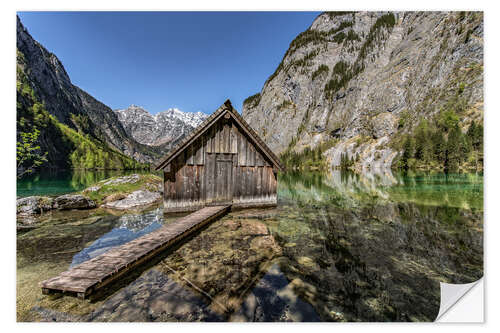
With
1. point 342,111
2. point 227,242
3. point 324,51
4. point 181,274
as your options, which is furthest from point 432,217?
point 324,51

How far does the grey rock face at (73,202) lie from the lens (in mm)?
10916

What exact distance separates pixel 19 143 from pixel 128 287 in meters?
5.90

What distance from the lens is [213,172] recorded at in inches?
405

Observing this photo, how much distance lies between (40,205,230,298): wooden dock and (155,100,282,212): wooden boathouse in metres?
3.07

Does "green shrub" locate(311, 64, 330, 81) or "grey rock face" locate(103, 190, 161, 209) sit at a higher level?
"green shrub" locate(311, 64, 330, 81)

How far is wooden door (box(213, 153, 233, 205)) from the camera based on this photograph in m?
10.4

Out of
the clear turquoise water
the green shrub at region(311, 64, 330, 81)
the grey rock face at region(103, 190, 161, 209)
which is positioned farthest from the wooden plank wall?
the green shrub at region(311, 64, 330, 81)

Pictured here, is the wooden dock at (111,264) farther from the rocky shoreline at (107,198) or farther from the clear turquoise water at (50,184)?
the rocky shoreline at (107,198)

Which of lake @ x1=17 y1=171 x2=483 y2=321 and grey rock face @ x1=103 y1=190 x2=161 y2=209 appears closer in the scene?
lake @ x1=17 y1=171 x2=483 y2=321

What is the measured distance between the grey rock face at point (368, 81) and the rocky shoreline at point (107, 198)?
175 ft

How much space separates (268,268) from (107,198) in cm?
1281

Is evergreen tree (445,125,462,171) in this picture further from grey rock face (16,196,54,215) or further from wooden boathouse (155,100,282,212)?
grey rock face (16,196,54,215)

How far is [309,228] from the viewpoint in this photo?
848cm

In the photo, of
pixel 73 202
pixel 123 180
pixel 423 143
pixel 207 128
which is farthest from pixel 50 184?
pixel 423 143
